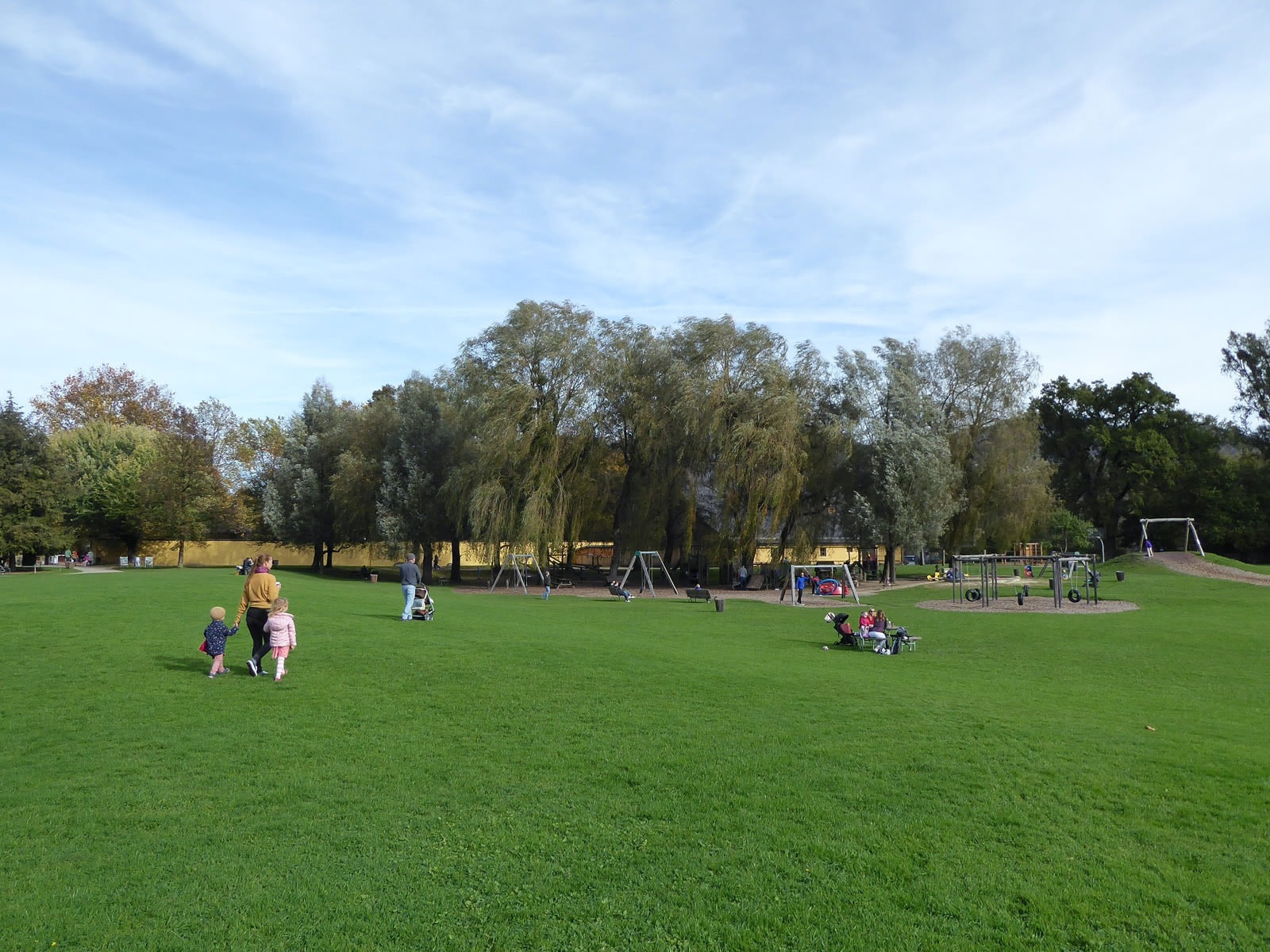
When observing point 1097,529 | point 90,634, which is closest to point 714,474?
point 90,634

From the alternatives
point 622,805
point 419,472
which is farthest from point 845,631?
point 419,472

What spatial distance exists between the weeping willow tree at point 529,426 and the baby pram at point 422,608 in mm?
15564

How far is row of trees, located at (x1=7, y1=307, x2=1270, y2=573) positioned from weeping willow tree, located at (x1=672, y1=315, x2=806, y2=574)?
0.29 ft

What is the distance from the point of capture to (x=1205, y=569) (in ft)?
142

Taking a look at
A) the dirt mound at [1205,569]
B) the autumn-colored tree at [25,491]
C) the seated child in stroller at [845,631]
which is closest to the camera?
the seated child in stroller at [845,631]

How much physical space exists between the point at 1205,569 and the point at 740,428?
24.6 m

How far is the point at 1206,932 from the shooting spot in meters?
5.74

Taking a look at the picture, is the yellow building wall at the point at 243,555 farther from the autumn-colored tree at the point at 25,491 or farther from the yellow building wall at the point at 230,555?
the autumn-colored tree at the point at 25,491

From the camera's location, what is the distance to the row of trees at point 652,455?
40.3 meters

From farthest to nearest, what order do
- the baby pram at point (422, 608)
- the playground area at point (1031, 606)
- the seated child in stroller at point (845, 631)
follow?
the playground area at point (1031, 606) < the baby pram at point (422, 608) < the seated child in stroller at point (845, 631)

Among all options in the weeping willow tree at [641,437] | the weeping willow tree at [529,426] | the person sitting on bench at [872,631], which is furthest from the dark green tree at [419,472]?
the person sitting on bench at [872,631]

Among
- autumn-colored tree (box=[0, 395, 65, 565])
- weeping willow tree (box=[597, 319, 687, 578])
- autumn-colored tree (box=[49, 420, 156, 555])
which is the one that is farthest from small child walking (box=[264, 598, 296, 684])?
autumn-colored tree (box=[49, 420, 156, 555])

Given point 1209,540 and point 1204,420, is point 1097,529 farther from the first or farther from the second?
point 1204,420

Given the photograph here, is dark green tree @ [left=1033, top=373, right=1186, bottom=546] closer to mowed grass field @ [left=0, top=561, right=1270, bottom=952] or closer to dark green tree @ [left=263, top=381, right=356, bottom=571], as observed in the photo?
dark green tree @ [left=263, top=381, right=356, bottom=571]
